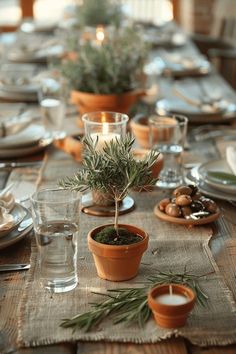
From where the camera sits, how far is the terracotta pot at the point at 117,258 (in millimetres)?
1162

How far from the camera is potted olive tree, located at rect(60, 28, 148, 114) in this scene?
2105 mm

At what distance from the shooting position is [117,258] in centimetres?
117

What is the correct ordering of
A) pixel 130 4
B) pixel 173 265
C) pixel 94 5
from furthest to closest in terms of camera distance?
pixel 130 4
pixel 94 5
pixel 173 265

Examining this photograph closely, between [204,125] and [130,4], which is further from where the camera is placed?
[130,4]

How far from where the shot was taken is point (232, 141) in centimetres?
212

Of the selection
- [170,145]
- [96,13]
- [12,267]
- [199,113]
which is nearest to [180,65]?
[96,13]

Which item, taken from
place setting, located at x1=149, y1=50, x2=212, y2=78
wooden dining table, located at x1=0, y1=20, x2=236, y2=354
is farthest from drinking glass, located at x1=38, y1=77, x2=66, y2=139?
place setting, located at x1=149, y1=50, x2=212, y2=78

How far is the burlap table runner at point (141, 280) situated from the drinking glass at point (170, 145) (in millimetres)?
244

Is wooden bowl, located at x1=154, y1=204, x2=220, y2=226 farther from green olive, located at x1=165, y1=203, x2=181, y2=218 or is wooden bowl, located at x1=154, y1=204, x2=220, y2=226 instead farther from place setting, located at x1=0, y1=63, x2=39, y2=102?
place setting, located at x1=0, y1=63, x2=39, y2=102

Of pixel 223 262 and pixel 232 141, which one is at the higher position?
pixel 223 262

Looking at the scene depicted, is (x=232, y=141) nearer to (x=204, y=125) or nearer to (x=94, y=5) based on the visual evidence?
(x=204, y=125)

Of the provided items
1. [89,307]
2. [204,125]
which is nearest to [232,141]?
[204,125]

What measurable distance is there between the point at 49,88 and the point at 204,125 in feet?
1.66

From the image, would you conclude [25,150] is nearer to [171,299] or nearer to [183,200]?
[183,200]
